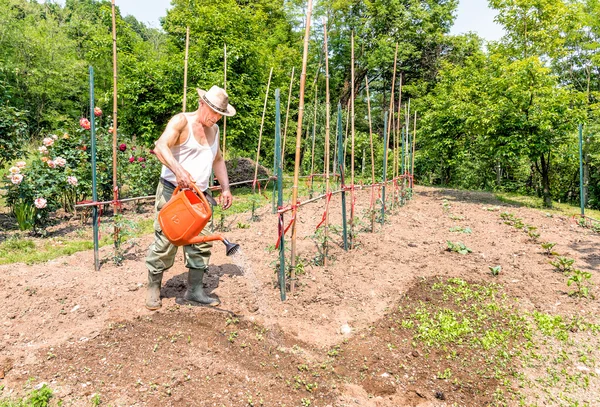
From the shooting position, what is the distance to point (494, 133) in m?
9.66

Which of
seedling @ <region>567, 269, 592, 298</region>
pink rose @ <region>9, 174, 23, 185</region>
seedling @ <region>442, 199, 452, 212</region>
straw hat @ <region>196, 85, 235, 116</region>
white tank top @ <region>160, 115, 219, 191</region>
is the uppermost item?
straw hat @ <region>196, 85, 235, 116</region>

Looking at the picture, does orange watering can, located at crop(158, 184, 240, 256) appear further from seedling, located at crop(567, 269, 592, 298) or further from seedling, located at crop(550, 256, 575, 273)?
seedling, located at crop(550, 256, 575, 273)

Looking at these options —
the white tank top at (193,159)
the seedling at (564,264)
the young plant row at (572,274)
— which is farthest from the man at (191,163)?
the seedling at (564,264)

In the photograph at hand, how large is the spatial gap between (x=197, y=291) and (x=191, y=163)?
1082 millimetres

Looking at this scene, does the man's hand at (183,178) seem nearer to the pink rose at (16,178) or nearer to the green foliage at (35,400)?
the green foliage at (35,400)

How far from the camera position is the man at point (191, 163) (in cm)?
271

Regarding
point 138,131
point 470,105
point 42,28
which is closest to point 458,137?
point 470,105

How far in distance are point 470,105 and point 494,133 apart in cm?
115

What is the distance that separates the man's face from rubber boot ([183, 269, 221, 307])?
3.98 ft

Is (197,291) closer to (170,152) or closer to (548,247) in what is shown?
(170,152)

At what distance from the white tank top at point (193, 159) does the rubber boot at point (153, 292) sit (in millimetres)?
784

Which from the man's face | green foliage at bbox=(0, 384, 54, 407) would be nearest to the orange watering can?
the man's face

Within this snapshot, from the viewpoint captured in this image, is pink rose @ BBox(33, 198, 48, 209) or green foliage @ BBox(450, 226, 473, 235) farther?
green foliage @ BBox(450, 226, 473, 235)

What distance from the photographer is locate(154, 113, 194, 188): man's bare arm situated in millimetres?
2482
